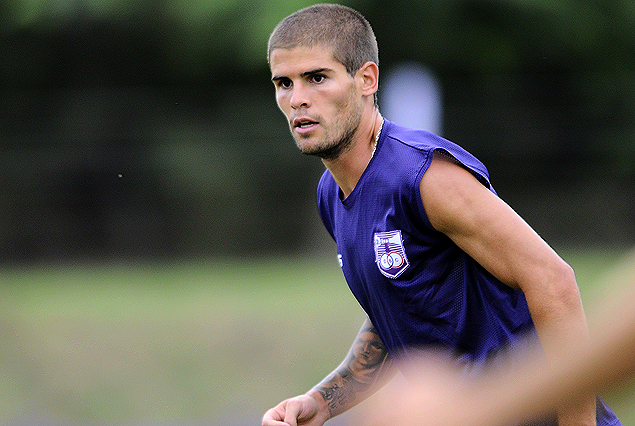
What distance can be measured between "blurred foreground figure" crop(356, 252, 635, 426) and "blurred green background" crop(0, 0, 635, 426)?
1057cm

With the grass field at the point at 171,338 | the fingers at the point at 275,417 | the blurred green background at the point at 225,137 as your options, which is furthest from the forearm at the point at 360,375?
the blurred green background at the point at 225,137

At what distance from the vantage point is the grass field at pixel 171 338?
7.42 m

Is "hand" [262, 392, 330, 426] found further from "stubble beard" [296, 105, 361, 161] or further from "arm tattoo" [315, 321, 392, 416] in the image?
"stubble beard" [296, 105, 361, 161]

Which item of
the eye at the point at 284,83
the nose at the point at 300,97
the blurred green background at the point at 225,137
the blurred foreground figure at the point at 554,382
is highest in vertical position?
the blurred green background at the point at 225,137

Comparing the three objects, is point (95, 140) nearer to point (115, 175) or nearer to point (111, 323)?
point (115, 175)

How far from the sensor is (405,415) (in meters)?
1.36

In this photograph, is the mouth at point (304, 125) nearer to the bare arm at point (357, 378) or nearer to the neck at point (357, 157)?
the neck at point (357, 157)

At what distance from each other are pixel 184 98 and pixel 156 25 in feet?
6.26

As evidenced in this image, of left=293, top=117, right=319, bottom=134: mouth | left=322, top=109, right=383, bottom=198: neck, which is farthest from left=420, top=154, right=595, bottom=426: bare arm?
left=293, top=117, right=319, bottom=134: mouth

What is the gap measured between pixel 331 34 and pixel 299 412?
1.46 m

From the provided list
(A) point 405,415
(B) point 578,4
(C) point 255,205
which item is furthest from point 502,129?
(A) point 405,415

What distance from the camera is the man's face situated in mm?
3131

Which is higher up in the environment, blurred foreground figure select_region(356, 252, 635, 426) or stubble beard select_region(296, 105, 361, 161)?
stubble beard select_region(296, 105, 361, 161)

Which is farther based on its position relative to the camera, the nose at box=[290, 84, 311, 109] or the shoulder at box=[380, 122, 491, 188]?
the nose at box=[290, 84, 311, 109]
